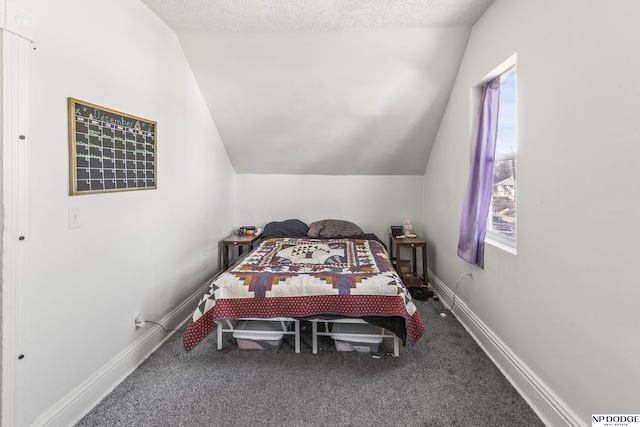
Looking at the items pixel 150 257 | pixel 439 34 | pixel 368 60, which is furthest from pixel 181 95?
pixel 439 34

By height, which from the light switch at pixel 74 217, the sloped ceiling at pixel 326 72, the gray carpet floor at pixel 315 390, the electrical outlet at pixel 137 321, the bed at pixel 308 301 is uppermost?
the sloped ceiling at pixel 326 72

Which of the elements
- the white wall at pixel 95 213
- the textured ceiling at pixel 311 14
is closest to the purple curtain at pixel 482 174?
the textured ceiling at pixel 311 14

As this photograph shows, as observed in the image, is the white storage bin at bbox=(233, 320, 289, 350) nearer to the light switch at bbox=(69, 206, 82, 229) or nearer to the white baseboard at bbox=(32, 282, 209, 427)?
the white baseboard at bbox=(32, 282, 209, 427)

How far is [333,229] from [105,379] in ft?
8.47

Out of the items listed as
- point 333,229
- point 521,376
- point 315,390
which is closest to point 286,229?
point 333,229

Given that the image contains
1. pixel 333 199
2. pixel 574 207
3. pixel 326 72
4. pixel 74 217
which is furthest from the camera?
pixel 333 199

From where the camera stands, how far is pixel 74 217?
1583 mm

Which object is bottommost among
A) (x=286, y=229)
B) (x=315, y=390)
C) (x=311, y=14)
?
(x=315, y=390)

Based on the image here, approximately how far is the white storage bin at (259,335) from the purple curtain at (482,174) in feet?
5.28

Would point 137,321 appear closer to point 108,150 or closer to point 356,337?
point 108,150

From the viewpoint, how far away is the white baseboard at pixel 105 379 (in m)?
1.48

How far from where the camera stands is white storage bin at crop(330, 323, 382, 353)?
2.12 meters

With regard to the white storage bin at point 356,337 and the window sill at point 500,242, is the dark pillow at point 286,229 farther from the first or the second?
the window sill at point 500,242

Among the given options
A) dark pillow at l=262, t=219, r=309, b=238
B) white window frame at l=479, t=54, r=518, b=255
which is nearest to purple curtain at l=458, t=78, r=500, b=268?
white window frame at l=479, t=54, r=518, b=255
